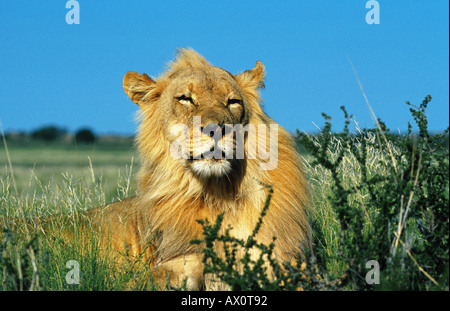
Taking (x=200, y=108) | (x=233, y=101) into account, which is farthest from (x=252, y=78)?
(x=200, y=108)

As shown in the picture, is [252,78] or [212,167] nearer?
[212,167]

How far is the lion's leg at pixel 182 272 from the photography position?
453cm

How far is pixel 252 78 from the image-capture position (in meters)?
5.32

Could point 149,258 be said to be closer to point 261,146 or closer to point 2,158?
point 261,146

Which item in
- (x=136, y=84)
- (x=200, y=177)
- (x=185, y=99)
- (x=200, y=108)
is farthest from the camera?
(x=136, y=84)

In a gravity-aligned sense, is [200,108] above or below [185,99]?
below

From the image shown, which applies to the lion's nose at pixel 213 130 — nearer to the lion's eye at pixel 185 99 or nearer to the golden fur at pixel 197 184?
the golden fur at pixel 197 184

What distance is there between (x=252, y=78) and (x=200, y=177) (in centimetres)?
123

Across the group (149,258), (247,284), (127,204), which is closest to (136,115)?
(127,204)

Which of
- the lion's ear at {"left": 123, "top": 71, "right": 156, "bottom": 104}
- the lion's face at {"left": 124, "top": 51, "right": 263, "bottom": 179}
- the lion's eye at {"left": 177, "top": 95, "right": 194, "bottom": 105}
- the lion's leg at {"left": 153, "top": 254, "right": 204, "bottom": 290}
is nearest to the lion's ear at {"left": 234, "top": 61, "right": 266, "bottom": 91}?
the lion's face at {"left": 124, "top": 51, "right": 263, "bottom": 179}

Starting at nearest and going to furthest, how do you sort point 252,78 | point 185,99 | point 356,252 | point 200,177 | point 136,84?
point 356,252, point 200,177, point 185,99, point 136,84, point 252,78

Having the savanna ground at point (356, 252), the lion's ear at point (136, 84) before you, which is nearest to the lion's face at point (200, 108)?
the lion's ear at point (136, 84)

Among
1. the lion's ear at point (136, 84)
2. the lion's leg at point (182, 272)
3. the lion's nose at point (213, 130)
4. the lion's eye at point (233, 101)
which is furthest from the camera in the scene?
the lion's ear at point (136, 84)

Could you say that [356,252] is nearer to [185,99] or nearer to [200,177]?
[200,177]
